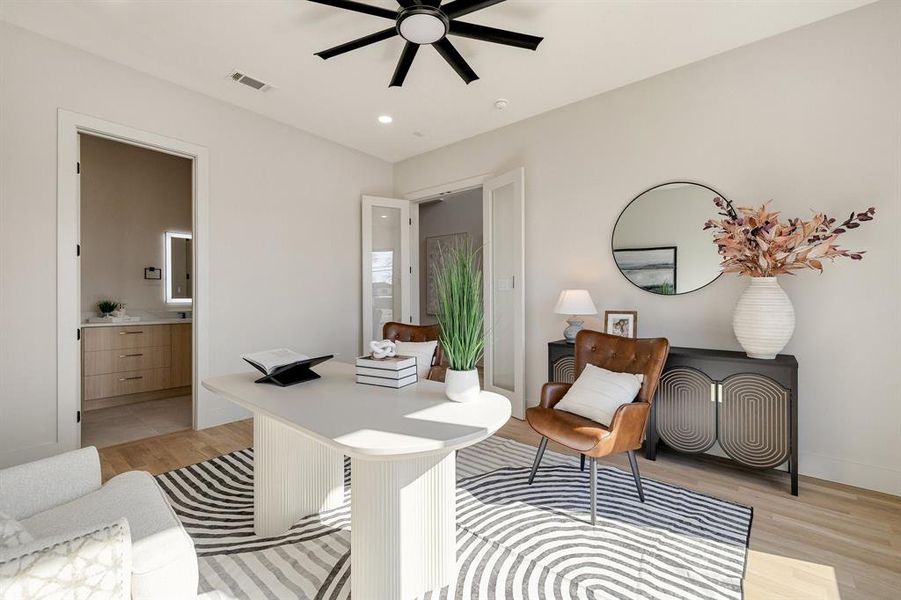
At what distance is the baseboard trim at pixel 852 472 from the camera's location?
2303 millimetres

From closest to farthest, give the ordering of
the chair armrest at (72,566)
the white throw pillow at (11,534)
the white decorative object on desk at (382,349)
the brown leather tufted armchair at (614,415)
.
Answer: the chair armrest at (72,566) < the white throw pillow at (11,534) < the white decorative object on desk at (382,349) < the brown leather tufted armchair at (614,415)

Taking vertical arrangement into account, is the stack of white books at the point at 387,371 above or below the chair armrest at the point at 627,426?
above

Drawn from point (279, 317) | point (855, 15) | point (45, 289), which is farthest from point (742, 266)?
point (45, 289)

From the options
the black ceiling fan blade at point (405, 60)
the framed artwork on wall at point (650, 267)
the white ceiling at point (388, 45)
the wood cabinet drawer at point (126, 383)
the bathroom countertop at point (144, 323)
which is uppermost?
the white ceiling at point (388, 45)

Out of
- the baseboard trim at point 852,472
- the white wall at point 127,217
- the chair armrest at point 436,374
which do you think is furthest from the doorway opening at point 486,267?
the white wall at point 127,217

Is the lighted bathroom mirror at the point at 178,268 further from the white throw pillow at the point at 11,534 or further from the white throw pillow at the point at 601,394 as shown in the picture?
the white throw pillow at the point at 601,394

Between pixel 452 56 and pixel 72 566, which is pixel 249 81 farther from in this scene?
pixel 72 566

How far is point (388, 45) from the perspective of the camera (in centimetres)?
270

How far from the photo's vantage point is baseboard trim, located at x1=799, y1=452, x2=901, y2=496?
230 centimetres

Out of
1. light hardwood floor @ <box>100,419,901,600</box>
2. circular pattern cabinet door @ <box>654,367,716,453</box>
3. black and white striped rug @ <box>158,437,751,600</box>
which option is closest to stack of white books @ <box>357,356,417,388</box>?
black and white striped rug @ <box>158,437,751,600</box>

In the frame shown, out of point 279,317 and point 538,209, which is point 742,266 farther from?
point 279,317

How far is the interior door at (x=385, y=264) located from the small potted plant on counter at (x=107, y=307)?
260 cm

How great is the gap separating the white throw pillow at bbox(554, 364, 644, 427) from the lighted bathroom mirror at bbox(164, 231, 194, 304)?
4.47m

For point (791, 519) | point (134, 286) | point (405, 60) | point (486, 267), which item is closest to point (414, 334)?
point (486, 267)
